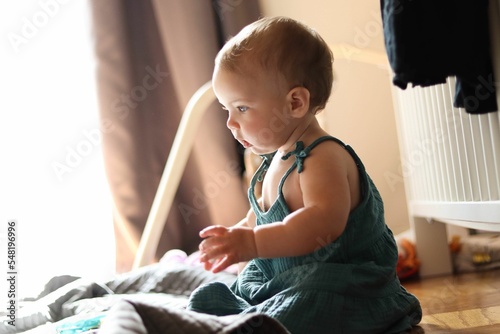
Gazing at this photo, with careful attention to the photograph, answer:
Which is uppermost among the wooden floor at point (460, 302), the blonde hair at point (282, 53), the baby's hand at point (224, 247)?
the blonde hair at point (282, 53)

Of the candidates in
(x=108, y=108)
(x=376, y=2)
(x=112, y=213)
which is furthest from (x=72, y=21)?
(x=376, y=2)

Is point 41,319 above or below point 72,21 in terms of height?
below

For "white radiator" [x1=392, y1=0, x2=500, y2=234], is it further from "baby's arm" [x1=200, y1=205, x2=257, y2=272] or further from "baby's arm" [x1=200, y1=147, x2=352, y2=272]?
"baby's arm" [x1=200, y1=205, x2=257, y2=272]

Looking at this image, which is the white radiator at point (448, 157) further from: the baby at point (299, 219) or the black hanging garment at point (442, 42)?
the baby at point (299, 219)

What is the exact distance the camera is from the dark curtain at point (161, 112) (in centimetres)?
227

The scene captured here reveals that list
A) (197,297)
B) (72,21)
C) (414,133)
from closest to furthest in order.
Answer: (197,297) → (414,133) → (72,21)

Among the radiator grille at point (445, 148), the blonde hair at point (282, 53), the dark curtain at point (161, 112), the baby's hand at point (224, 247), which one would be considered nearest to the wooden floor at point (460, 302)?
the radiator grille at point (445, 148)

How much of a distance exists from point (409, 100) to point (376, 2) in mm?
771

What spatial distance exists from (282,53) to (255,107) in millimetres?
95

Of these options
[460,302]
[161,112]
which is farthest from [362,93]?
[460,302]

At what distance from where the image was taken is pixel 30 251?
2.06m

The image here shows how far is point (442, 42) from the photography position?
3.74ft

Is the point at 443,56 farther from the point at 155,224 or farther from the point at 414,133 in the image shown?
the point at 155,224

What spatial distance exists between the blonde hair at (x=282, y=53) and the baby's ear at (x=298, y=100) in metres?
0.01
